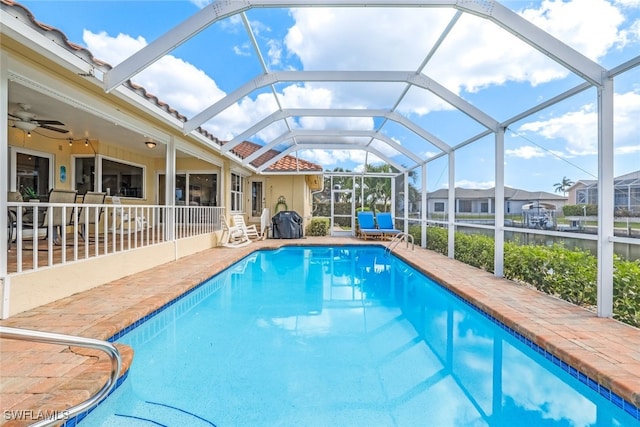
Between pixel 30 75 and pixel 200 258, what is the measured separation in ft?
16.1

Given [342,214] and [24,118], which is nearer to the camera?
[24,118]

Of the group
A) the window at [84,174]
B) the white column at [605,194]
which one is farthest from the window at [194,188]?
the white column at [605,194]

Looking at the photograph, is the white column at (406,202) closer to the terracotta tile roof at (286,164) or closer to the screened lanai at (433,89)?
the screened lanai at (433,89)

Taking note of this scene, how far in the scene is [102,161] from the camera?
8.92 m

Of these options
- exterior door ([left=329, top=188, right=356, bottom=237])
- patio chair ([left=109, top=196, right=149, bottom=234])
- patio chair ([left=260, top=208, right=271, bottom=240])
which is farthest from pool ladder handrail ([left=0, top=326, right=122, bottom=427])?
exterior door ([left=329, top=188, right=356, bottom=237])

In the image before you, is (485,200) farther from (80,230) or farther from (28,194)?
(80,230)

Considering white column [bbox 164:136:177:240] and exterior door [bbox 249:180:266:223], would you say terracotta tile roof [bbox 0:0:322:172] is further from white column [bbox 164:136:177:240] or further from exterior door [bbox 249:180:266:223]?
exterior door [bbox 249:180:266:223]

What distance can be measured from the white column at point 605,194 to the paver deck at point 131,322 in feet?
1.31

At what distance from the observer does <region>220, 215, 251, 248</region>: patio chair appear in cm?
1062

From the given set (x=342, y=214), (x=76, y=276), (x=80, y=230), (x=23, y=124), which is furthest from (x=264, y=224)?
(x=76, y=276)

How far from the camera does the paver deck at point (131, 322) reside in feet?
7.45

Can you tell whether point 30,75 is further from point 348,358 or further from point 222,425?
point 348,358

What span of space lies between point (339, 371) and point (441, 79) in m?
5.14

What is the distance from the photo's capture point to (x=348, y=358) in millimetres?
3475
